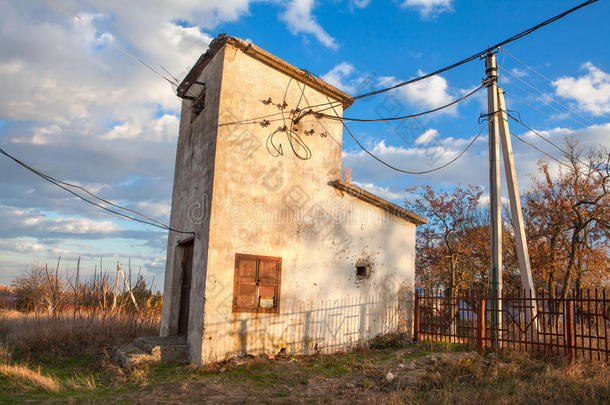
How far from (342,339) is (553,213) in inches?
584

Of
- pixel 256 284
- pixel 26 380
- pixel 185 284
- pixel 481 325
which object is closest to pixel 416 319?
pixel 481 325

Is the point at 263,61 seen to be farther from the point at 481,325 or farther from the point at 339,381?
the point at 481,325

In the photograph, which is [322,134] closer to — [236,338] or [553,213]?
[236,338]

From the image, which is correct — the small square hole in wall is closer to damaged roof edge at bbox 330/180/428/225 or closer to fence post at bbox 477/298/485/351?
damaged roof edge at bbox 330/180/428/225

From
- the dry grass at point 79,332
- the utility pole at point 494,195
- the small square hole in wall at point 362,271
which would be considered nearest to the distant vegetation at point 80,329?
the dry grass at point 79,332

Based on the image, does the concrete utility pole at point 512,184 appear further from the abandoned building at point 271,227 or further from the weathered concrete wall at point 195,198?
the weathered concrete wall at point 195,198

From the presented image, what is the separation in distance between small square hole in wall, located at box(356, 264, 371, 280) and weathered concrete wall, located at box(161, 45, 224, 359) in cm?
392

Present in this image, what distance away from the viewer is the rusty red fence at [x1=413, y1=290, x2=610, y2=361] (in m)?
8.08

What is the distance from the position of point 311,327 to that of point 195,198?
3934mm

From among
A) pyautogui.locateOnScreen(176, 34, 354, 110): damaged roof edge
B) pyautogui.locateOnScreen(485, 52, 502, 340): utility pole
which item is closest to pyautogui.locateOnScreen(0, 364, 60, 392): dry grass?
pyautogui.locateOnScreen(176, 34, 354, 110): damaged roof edge

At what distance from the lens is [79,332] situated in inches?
432

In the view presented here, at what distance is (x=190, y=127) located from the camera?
10.8 metres

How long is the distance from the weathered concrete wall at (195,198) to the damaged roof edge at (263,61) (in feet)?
0.65

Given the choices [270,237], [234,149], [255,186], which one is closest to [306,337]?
[270,237]
